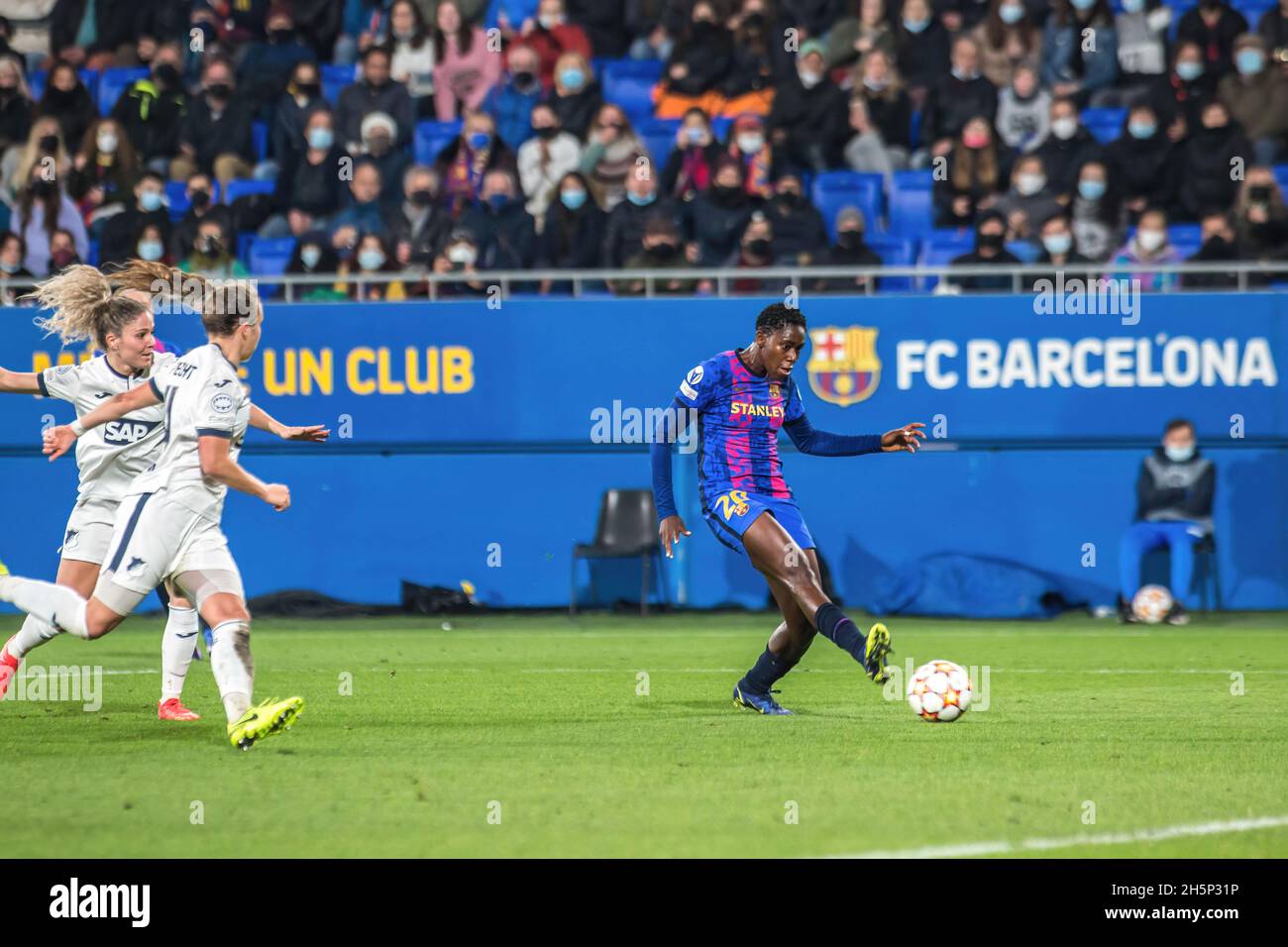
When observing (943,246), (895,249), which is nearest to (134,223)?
(895,249)

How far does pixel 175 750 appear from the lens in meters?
7.84

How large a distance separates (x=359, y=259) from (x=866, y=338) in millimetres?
4894

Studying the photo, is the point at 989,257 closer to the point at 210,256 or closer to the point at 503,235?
the point at 503,235

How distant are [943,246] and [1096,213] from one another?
1.43 m

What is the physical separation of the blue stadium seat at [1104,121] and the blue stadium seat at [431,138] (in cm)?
647

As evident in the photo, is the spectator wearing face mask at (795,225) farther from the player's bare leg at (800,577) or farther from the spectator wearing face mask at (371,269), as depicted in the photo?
the player's bare leg at (800,577)

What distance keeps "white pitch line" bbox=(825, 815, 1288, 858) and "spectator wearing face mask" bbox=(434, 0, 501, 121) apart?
14591 millimetres

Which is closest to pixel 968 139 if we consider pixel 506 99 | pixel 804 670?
pixel 506 99

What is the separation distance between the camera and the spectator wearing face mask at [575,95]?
18.2m

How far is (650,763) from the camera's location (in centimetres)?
747

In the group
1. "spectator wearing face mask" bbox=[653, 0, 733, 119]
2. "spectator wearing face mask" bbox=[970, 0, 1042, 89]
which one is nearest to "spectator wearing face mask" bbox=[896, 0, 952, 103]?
"spectator wearing face mask" bbox=[970, 0, 1042, 89]

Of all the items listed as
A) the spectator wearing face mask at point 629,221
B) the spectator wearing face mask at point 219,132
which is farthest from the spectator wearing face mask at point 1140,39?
the spectator wearing face mask at point 219,132

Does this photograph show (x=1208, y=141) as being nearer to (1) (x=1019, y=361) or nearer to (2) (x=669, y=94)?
(1) (x=1019, y=361)
